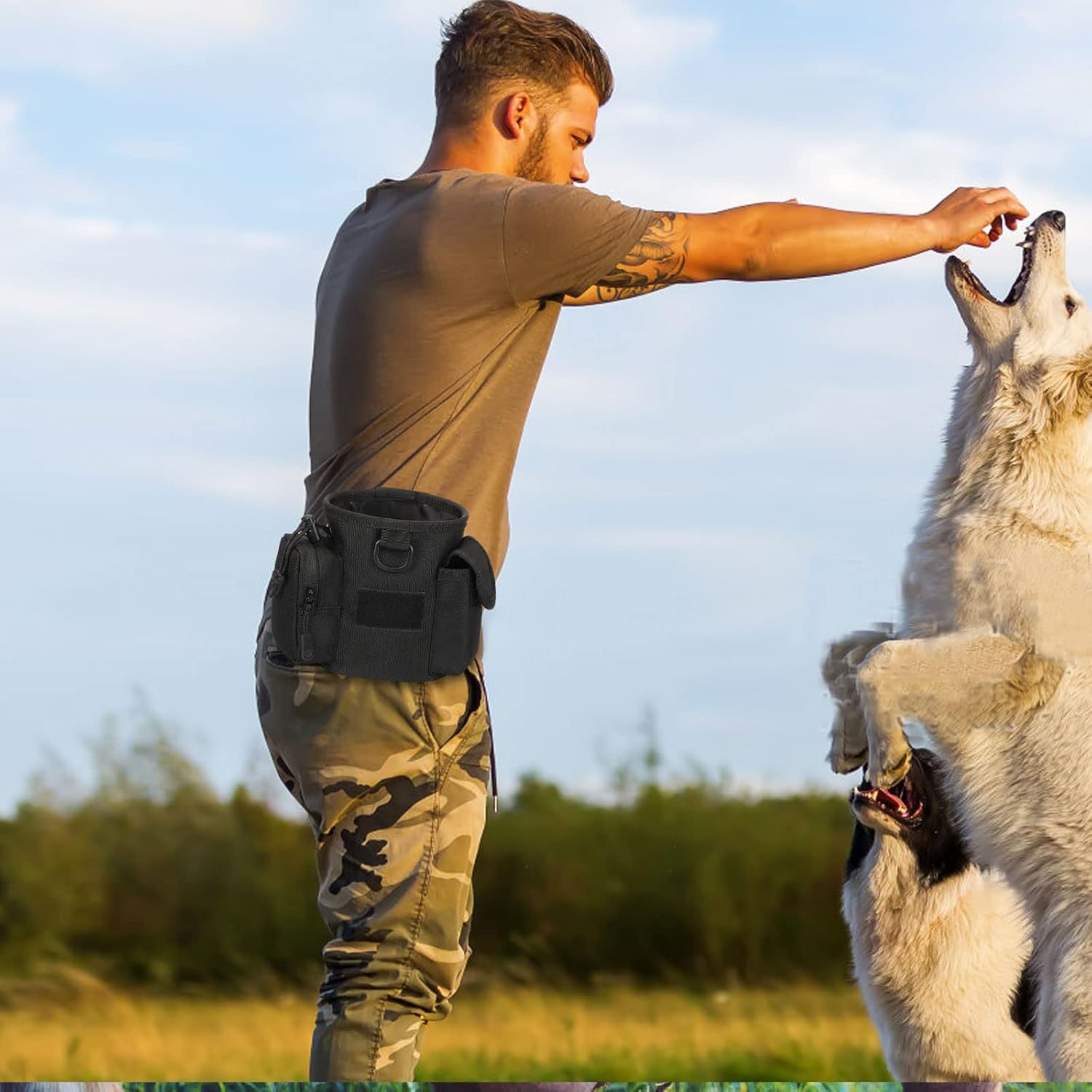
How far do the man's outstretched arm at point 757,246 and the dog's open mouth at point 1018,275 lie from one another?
1188mm

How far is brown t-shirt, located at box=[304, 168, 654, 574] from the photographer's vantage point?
3.04m

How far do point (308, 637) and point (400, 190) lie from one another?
1076 millimetres

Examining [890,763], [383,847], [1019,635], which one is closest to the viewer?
[383,847]

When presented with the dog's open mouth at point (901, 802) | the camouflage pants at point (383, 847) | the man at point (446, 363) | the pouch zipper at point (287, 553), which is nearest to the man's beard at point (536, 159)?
the man at point (446, 363)

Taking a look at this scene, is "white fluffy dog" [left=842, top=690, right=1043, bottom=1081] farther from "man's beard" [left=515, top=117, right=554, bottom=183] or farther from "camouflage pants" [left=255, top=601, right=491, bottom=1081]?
"man's beard" [left=515, top=117, right=554, bottom=183]

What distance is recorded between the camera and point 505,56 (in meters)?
3.33

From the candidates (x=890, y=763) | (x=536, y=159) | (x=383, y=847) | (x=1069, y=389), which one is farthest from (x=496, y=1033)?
(x=536, y=159)

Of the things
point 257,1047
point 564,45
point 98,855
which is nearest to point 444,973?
point 564,45

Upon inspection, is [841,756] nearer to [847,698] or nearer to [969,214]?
[847,698]

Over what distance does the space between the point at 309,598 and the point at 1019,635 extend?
2.13 metres

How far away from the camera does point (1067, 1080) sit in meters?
3.65

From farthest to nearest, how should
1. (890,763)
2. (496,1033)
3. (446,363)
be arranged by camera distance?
(496,1033) < (890,763) < (446,363)

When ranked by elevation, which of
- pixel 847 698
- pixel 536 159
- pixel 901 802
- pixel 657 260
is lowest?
pixel 901 802

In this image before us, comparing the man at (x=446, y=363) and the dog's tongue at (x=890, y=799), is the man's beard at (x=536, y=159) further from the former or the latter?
the dog's tongue at (x=890, y=799)
